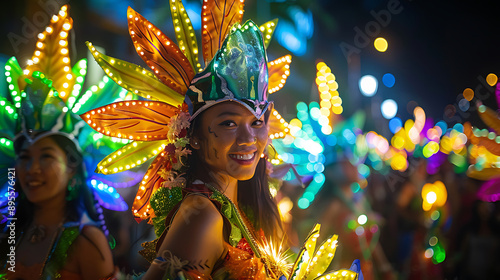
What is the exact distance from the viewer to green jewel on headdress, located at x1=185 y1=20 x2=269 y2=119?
1.86 meters

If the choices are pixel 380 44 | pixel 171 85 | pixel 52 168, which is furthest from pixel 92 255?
pixel 380 44

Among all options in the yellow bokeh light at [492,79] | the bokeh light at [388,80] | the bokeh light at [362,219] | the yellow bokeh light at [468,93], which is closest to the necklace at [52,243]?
the bokeh light at [362,219]

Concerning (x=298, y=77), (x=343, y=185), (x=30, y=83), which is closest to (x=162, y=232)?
(x=30, y=83)

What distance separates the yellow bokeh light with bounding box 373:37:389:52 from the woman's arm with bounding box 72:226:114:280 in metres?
4.69

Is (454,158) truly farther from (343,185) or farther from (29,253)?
(29,253)

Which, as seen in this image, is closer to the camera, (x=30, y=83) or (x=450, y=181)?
(x=30, y=83)

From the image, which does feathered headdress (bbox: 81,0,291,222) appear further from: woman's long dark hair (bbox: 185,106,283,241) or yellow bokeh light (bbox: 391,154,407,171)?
yellow bokeh light (bbox: 391,154,407,171)

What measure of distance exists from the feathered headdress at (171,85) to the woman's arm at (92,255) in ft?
0.82

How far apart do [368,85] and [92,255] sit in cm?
617

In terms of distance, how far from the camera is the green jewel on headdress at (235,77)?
186cm

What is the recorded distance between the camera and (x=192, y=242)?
5.05ft

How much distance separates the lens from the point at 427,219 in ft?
15.3

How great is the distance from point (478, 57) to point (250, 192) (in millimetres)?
4828

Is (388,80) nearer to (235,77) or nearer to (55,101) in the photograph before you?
(235,77)
